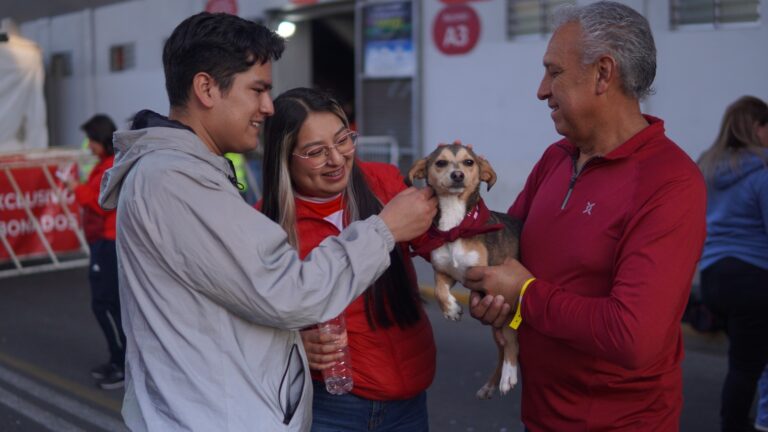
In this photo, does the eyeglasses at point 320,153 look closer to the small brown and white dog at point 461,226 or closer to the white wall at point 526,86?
the small brown and white dog at point 461,226

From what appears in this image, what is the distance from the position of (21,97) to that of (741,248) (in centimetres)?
1276

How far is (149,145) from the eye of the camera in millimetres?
2016

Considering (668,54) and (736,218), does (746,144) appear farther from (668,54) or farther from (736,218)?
(668,54)

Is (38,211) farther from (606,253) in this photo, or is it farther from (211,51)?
(606,253)

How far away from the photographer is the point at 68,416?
19.8 ft

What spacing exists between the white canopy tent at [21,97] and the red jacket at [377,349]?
42.3 feet

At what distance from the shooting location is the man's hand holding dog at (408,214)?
2227 mm

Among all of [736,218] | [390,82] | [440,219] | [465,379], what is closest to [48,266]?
[390,82]

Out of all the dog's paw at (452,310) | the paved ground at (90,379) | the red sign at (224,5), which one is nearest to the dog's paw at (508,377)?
the dog's paw at (452,310)

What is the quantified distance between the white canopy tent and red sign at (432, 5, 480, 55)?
277 inches

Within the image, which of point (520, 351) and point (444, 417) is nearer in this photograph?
point (520, 351)

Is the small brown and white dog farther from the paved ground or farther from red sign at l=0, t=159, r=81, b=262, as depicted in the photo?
red sign at l=0, t=159, r=81, b=262

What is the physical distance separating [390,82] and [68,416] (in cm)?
836

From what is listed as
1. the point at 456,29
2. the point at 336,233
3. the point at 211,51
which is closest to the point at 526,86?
the point at 456,29
